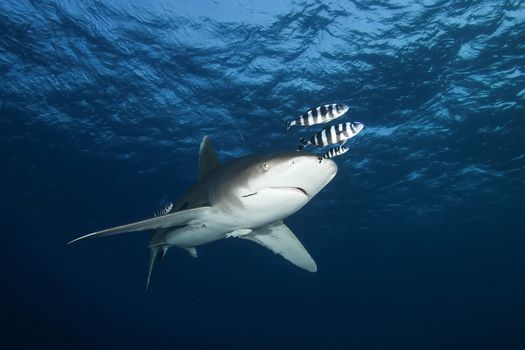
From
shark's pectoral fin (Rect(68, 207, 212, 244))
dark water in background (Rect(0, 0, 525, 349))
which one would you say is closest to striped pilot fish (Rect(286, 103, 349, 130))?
shark's pectoral fin (Rect(68, 207, 212, 244))

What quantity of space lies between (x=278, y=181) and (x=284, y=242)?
2.86 m

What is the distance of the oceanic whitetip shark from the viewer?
155 inches

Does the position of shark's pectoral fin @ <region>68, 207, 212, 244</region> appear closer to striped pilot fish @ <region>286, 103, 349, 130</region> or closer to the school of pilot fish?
the school of pilot fish

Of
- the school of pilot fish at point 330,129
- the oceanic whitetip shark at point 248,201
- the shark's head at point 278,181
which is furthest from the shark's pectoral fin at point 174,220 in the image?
the school of pilot fish at point 330,129

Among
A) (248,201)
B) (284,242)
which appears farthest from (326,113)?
(248,201)

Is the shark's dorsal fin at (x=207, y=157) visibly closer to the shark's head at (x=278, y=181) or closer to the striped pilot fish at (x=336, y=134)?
the striped pilot fish at (x=336, y=134)

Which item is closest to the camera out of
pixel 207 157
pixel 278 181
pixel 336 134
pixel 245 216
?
pixel 278 181

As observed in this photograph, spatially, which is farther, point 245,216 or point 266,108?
point 266,108

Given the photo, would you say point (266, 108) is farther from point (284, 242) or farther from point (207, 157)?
point (284, 242)

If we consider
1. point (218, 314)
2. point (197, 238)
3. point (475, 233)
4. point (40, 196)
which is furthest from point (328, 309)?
point (197, 238)

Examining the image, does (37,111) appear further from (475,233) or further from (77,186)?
(475,233)

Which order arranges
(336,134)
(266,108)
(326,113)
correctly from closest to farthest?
(336,134)
(326,113)
(266,108)

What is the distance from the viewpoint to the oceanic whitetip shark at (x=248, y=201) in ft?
12.9

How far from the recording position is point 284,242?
22.1 feet
